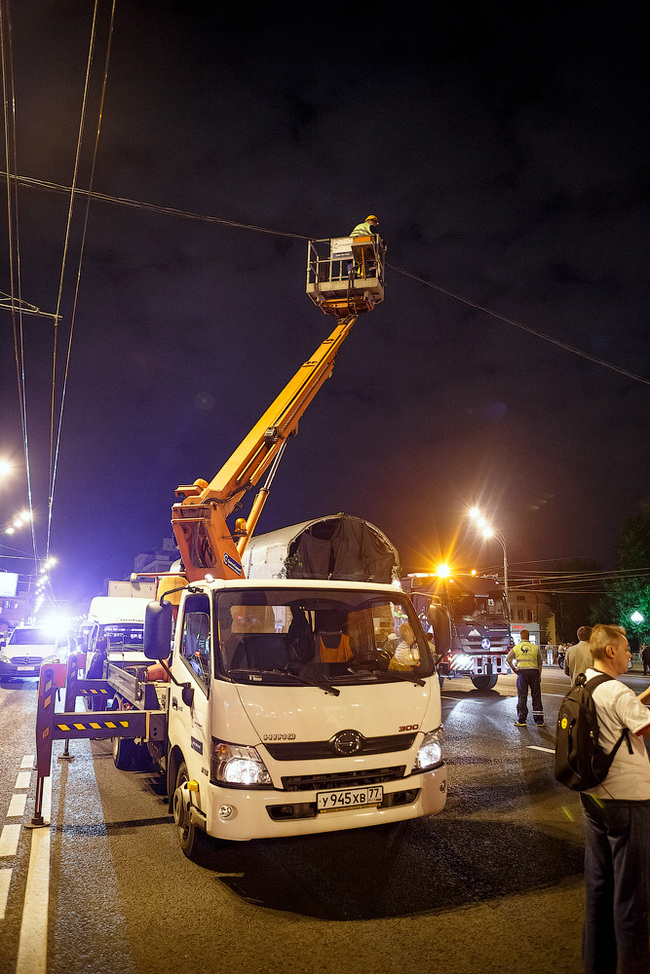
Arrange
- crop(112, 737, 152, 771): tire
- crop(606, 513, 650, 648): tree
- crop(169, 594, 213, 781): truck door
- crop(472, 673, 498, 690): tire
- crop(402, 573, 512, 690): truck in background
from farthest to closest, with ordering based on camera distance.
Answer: crop(606, 513, 650, 648): tree, crop(472, 673, 498, 690): tire, crop(402, 573, 512, 690): truck in background, crop(112, 737, 152, 771): tire, crop(169, 594, 213, 781): truck door

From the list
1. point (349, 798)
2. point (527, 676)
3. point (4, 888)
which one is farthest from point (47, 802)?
point (527, 676)

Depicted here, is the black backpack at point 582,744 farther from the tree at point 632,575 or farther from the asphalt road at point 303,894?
the tree at point 632,575

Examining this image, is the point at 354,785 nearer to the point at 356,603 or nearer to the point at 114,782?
the point at 356,603

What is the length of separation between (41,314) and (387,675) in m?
7.87

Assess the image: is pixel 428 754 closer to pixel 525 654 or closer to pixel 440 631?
pixel 440 631

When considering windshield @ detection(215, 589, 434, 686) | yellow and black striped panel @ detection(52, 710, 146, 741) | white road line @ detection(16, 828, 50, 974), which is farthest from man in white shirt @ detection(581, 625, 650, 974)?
yellow and black striped panel @ detection(52, 710, 146, 741)

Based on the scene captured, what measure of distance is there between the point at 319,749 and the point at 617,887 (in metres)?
1.90

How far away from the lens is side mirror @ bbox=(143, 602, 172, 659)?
5246 millimetres

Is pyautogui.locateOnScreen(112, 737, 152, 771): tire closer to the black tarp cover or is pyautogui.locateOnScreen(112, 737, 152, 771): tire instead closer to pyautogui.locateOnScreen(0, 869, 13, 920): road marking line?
pyautogui.locateOnScreen(0, 869, 13, 920): road marking line

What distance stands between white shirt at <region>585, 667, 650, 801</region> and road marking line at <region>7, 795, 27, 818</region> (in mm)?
5069

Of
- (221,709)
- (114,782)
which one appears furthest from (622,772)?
(114,782)

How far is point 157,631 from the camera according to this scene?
527 cm

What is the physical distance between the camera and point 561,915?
377cm

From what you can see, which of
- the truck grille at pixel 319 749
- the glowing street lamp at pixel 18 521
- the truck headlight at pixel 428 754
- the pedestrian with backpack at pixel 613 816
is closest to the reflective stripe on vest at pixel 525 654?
the truck headlight at pixel 428 754
